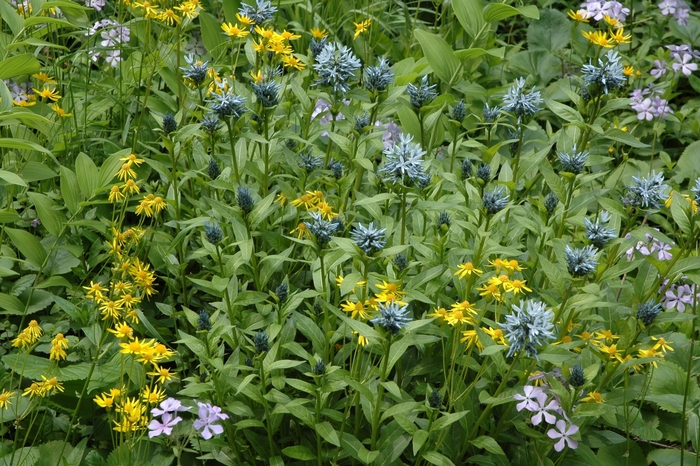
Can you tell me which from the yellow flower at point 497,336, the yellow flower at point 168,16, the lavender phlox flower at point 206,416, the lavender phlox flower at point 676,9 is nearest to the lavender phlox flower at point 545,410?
the yellow flower at point 497,336

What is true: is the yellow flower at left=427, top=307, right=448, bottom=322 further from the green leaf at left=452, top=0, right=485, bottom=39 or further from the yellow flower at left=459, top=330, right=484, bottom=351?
the green leaf at left=452, top=0, right=485, bottom=39

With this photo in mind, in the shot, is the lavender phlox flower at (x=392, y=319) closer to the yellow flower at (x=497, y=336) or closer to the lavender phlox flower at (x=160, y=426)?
the yellow flower at (x=497, y=336)

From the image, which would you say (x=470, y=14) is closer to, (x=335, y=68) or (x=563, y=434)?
(x=335, y=68)

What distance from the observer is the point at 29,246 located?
7.09 ft

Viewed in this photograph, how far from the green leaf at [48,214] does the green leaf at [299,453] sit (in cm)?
99

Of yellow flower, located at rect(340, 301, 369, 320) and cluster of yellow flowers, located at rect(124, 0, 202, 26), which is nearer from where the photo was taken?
yellow flower, located at rect(340, 301, 369, 320)

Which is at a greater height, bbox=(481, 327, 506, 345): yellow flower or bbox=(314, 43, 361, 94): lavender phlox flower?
bbox=(314, 43, 361, 94): lavender phlox flower

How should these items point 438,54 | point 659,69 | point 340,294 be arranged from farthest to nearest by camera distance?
point 659,69, point 438,54, point 340,294

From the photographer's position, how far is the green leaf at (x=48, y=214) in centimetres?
217

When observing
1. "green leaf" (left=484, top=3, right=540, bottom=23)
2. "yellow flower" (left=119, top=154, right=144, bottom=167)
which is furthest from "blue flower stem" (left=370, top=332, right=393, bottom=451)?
"green leaf" (left=484, top=3, right=540, bottom=23)

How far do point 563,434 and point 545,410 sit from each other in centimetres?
7

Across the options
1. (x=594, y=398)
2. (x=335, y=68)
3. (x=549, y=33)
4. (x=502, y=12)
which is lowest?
(x=549, y=33)

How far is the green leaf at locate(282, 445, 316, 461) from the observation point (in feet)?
5.70

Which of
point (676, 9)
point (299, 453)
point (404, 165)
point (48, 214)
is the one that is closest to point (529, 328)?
point (404, 165)
